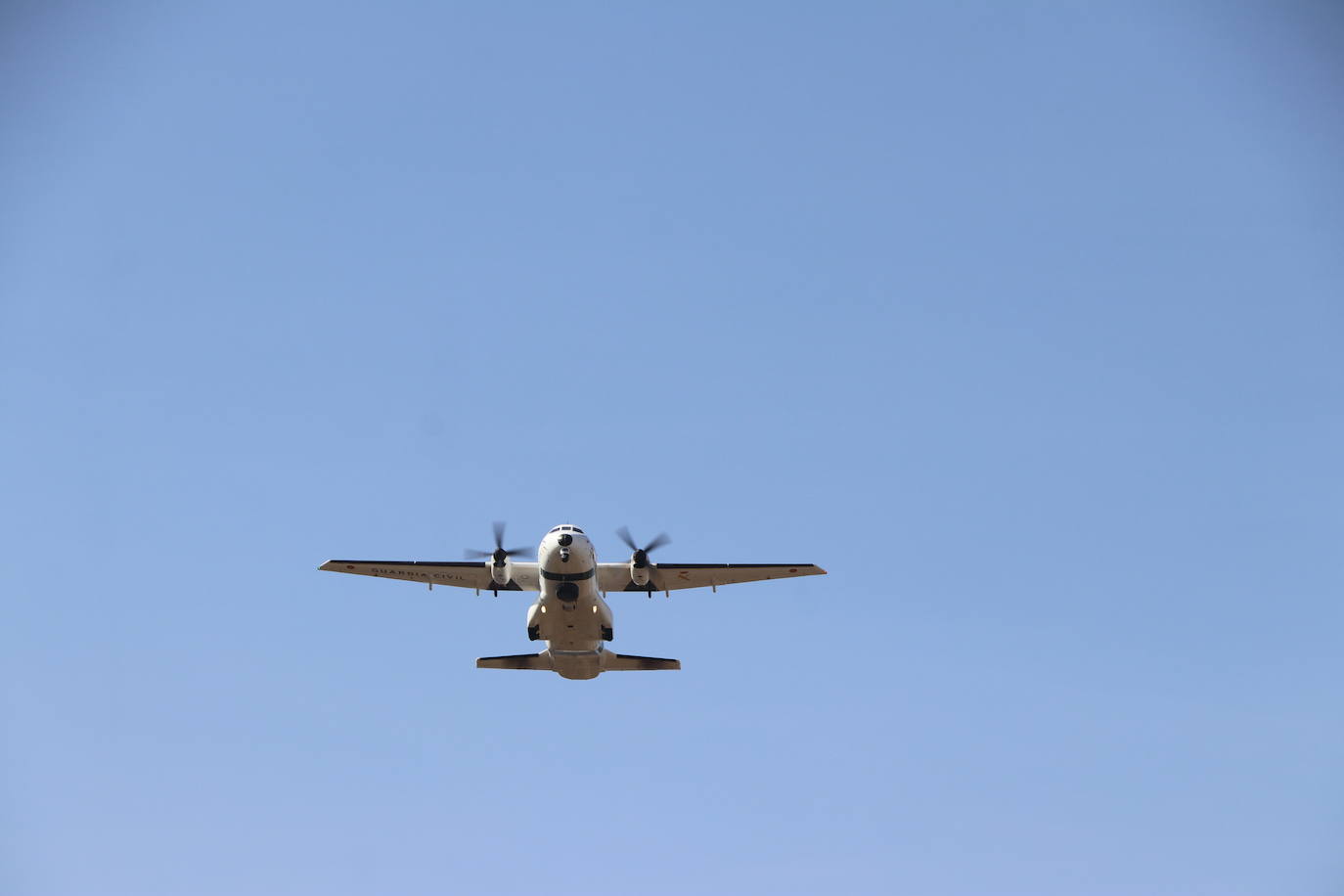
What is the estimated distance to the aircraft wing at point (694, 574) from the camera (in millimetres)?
45000

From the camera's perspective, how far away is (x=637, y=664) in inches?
1764

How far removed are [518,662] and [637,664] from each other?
13.7ft

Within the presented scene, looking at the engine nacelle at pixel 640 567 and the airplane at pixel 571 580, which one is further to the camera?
Result: the engine nacelle at pixel 640 567

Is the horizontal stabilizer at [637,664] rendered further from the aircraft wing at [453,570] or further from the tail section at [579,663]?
the aircraft wing at [453,570]

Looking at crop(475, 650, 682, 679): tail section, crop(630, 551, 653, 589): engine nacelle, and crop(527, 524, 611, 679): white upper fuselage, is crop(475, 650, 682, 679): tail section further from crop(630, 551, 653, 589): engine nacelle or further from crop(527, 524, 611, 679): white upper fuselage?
crop(630, 551, 653, 589): engine nacelle

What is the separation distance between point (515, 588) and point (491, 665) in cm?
295

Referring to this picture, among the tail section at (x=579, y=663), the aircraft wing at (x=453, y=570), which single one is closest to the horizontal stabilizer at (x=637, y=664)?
the tail section at (x=579, y=663)

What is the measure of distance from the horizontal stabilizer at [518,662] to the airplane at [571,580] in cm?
2

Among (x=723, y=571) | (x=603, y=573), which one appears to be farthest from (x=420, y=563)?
(x=723, y=571)

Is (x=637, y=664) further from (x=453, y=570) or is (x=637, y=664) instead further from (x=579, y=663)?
(x=453, y=570)

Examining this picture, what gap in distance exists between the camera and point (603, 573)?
45.8m

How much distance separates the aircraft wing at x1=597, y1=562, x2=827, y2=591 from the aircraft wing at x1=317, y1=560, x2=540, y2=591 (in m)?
2.67

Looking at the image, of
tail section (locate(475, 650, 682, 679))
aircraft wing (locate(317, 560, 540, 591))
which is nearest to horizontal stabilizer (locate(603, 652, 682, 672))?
tail section (locate(475, 650, 682, 679))

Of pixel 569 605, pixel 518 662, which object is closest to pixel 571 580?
pixel 569 605
